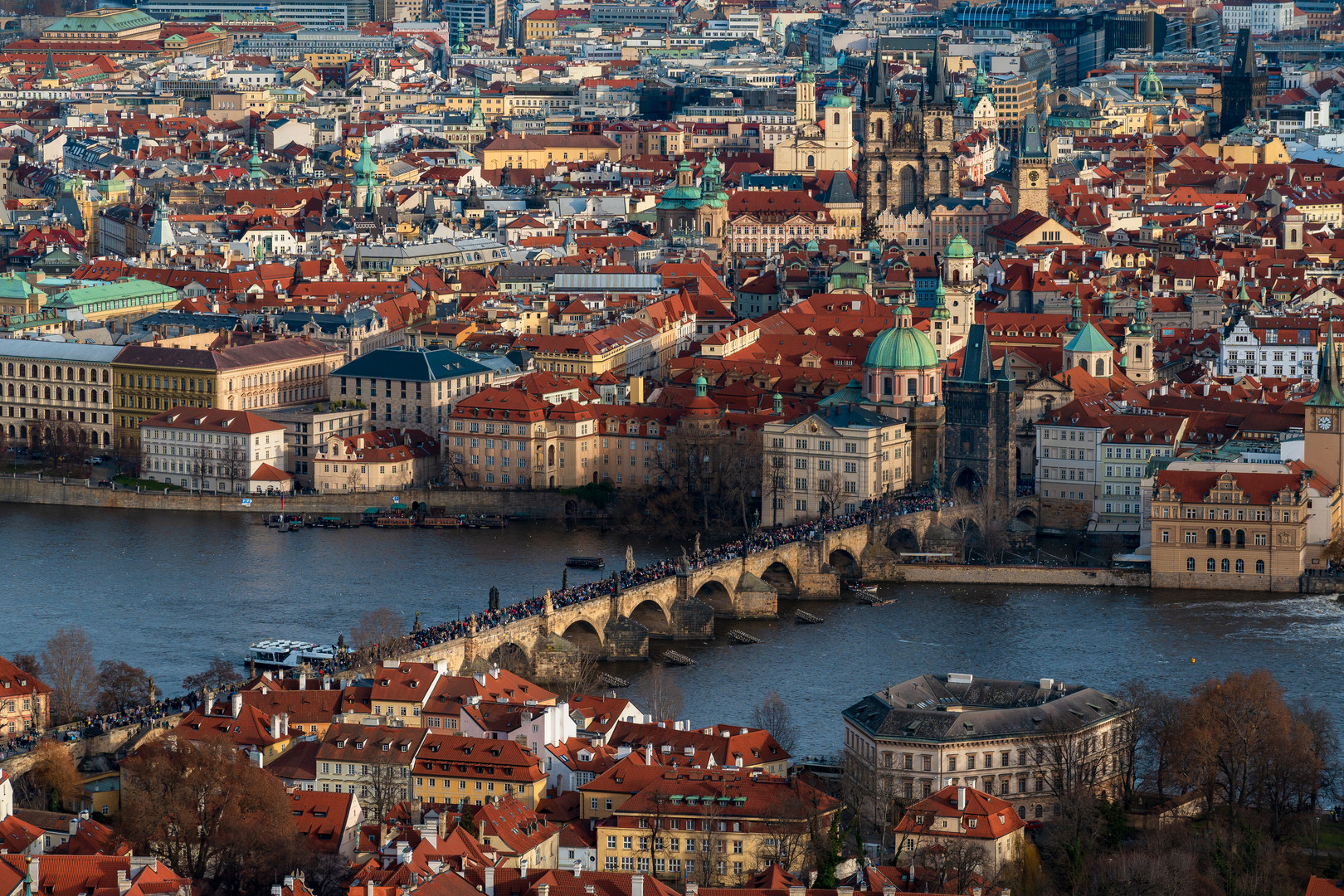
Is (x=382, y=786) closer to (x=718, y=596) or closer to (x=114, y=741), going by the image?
(x=114, y=741)

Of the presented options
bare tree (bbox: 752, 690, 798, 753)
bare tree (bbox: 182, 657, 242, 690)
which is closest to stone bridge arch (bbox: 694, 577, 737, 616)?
bare tree (bbox: 752, 690, 798, 753)

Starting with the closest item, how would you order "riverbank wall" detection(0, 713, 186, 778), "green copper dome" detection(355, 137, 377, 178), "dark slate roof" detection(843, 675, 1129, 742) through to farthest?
"dark slate roof" detection(843, 675, 1129, 742) → "riverbank wall" detection(0, 713, 186, 778) → "green copper dome" detection(355, 137, 377, 178)

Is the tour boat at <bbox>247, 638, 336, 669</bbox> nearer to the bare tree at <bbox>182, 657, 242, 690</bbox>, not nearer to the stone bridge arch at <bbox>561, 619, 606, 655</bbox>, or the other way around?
the bare tree at <bbox>182, 657, 242, 690</bbox>

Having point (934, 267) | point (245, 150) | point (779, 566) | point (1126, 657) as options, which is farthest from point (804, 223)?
point (1126, 657)

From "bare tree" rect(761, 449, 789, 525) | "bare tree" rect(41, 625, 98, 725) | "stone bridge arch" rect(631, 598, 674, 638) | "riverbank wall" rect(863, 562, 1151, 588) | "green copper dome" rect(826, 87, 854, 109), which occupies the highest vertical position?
"green copper dome" rect(826, 87, 854, 109)

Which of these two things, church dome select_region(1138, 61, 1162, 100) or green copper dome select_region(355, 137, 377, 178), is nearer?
green copper dome select_region(355, 137, 377, 178)

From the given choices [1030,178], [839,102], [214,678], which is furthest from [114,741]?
[839,102]
